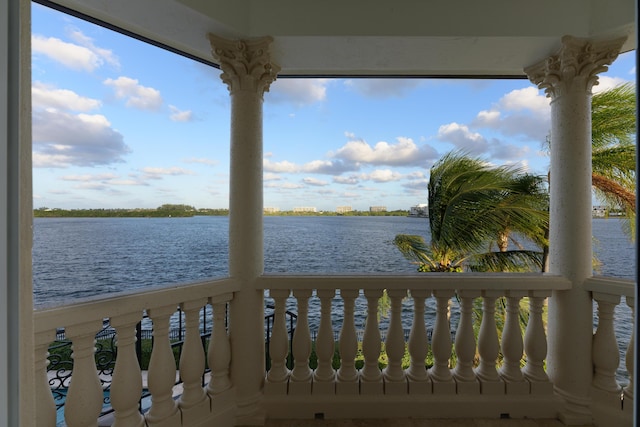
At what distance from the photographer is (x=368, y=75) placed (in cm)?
216

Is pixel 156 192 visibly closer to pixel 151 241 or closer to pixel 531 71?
pixel 151 241

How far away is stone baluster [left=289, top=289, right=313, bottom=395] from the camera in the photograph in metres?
1.72

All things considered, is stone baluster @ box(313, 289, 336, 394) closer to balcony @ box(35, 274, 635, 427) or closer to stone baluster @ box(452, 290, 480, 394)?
balcony @ box(35, 274, 635, 427)

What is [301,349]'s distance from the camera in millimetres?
1729

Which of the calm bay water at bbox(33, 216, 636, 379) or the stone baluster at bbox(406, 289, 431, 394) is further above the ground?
the stone baluster at bbox(406, 289, 431, 394)

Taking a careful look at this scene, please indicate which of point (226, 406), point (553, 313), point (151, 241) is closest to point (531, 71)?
point (553, 313)

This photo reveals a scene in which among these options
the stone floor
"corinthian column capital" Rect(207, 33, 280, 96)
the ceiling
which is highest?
the ceiling

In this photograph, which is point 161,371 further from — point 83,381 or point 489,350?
point 489,350

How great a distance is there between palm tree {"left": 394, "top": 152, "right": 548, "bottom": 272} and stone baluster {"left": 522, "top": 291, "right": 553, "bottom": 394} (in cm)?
346

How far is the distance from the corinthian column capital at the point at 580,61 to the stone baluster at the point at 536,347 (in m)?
1.26

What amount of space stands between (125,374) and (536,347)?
2.20m

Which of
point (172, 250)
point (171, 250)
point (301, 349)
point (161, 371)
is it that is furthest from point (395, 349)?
point (172, 250)

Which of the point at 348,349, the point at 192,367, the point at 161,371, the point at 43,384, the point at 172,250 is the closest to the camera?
the point at 43,384

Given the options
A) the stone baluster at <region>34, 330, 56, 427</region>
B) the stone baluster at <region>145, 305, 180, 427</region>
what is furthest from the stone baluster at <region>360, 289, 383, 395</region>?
the stone baluster at <region>34, 330, 56, 427</region>
